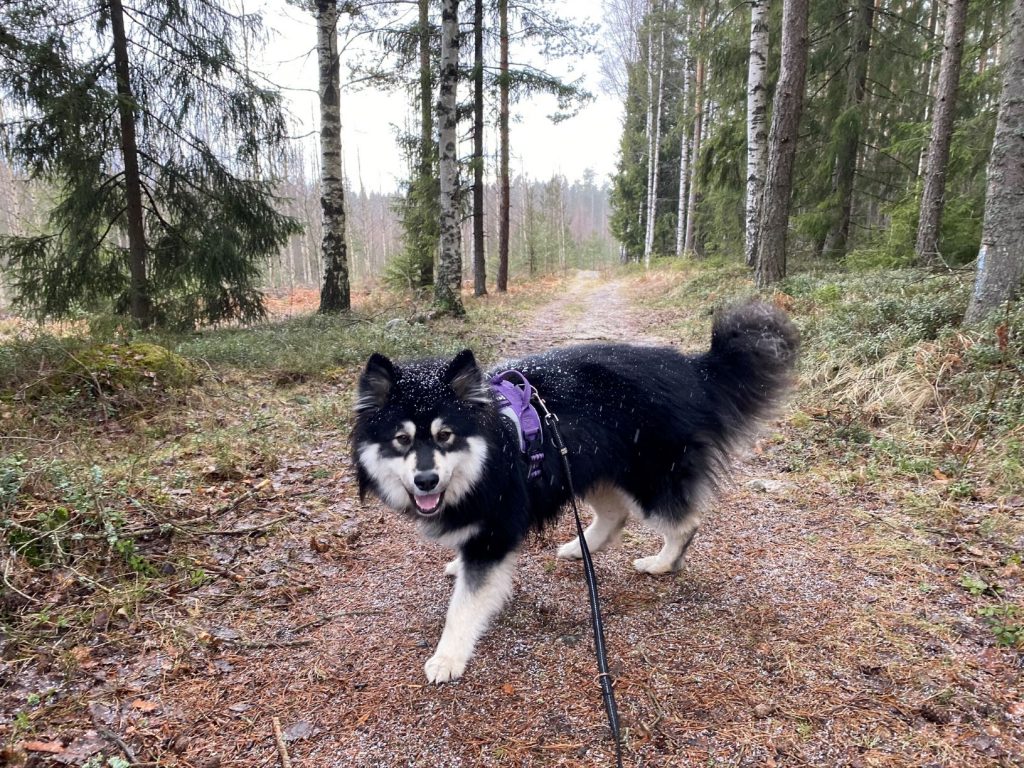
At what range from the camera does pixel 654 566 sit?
3.34 metres

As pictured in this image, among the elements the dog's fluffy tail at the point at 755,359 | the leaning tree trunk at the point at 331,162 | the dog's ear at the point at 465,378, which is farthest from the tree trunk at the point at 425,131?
the dog's ear at the point at 465,378

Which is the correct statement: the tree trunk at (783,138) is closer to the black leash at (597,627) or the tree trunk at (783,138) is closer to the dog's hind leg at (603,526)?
the dog's hind leg at (603,526)

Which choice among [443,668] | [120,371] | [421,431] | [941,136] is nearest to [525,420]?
[421,431]

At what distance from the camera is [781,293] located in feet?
29.6

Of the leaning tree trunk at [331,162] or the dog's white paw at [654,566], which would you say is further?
the leaning tree trunk at [331,162]

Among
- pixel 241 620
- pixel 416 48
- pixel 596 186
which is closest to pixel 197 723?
pixel 241 620

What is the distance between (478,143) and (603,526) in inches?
597

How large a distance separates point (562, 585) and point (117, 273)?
951cm

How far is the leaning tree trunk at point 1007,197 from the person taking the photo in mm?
4812

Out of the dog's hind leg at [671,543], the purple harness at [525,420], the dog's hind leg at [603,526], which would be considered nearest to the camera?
the purple harness at [525,420]

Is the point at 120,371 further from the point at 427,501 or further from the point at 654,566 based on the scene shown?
the point at 654,566

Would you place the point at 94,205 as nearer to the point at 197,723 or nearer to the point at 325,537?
the point at 325,537

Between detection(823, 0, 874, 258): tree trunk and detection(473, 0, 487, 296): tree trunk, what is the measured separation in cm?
905

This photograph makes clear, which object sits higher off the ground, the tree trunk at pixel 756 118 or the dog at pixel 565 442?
the tree trunk at pixel 756 118
